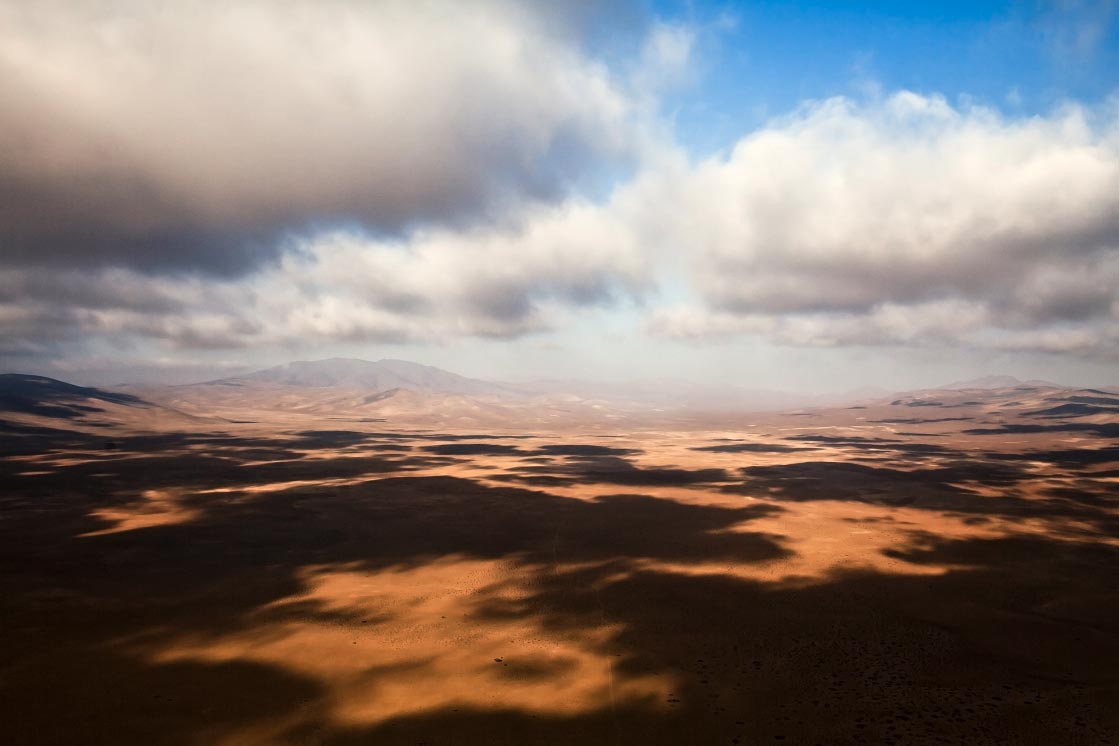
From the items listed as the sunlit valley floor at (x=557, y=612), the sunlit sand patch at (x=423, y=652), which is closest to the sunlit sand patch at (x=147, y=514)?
the sunlit valley floor at (x=557, y=612)

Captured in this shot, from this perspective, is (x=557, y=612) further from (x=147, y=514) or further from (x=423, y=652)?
(x=147, y=514)

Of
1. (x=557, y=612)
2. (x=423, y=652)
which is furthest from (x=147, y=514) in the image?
(x=557, y=612)

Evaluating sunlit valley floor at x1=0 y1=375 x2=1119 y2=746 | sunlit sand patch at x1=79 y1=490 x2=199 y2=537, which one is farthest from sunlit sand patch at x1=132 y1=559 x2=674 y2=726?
sunlit sand patch at x1=79 y1=490 x2=199 y2=537

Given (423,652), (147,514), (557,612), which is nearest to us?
(423,652)

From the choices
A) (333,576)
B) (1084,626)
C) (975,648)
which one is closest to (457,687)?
(333,576)

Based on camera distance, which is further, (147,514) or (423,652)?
(147,514)

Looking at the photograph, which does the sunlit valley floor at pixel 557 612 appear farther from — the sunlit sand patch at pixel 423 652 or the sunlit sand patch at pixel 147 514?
the sunlit sand patch at pixel 147 514

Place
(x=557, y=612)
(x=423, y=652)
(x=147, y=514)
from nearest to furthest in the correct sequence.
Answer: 1. (x=423, y=652)
2. (x=557, y=612)
3. (x=147, y=514)

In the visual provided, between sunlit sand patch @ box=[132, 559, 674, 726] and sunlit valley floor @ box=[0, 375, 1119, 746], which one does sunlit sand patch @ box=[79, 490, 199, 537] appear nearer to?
sunlit valley floor @ box=[0, 375, 1119, 746]
